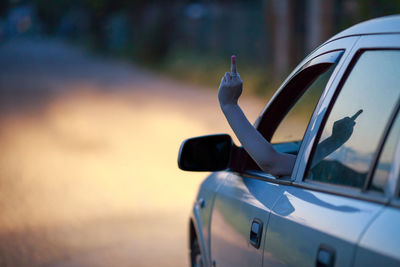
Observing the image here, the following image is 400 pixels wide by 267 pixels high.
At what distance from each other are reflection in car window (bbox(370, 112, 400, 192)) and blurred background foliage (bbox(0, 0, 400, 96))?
11.5m

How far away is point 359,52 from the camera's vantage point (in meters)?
2.40

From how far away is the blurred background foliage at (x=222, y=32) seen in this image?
1666 cm

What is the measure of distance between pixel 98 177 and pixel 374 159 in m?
7.45

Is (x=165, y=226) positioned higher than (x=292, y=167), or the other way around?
(x=292, y=167)

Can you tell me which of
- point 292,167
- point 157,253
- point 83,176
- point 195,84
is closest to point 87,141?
point 83,176

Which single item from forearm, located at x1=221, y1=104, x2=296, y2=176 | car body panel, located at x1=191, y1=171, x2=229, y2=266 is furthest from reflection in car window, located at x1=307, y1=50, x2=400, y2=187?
car body panel, located at x1=191, y1=171, x2=229, y2=266

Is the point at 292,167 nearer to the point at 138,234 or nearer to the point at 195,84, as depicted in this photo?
the point at 138,234

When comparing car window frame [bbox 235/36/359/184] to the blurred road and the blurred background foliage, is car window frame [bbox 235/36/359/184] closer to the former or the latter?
the blurred road

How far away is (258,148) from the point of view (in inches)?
110

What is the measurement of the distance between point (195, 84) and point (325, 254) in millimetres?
22301

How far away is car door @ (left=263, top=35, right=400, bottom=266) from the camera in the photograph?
210 centimetres

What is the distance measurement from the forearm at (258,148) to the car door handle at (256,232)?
21 centimetres

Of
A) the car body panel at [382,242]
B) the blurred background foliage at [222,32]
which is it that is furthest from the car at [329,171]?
the blurred background foliage at [222,32]

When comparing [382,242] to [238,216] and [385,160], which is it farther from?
[238,216]
